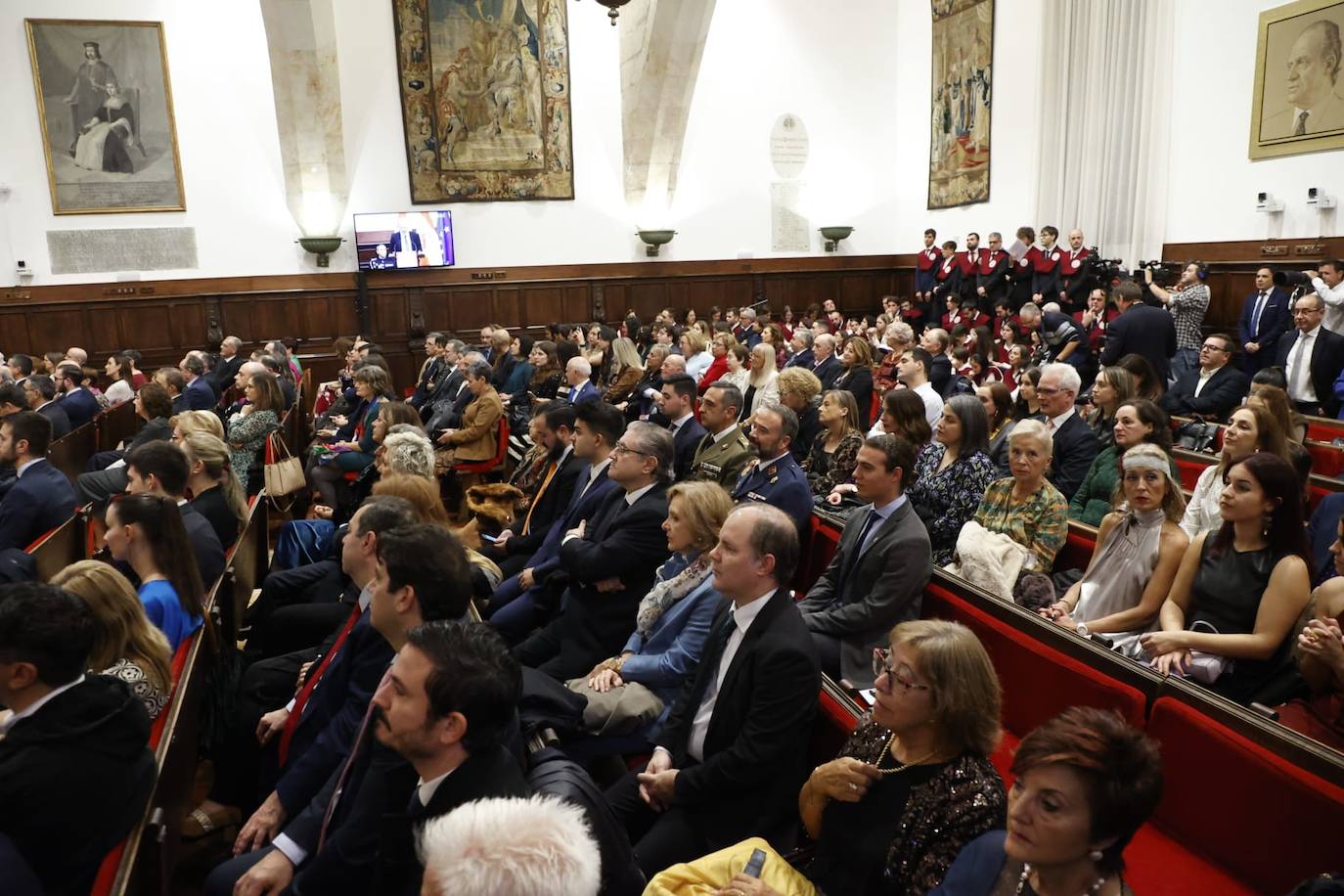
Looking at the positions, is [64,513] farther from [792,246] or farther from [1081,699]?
[792,246]

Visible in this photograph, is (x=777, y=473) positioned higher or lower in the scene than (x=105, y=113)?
lower

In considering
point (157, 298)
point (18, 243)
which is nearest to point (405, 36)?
point (157, 298)

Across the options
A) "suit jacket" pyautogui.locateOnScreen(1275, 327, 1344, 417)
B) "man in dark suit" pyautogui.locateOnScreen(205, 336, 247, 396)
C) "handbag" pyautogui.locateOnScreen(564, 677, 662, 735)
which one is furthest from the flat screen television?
"handbag" pyautogui.locateOnScreen(564, 677, 662, 735)

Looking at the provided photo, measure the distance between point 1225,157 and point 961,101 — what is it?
4.87 m

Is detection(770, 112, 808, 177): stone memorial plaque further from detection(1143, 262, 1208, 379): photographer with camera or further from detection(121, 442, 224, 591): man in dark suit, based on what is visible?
detection(121, 442, 224, 591): man in dark suit

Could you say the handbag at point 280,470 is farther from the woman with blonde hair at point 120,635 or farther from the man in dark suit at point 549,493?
the woman with blonde hair at point 120,635

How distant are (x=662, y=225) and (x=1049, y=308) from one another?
22.8ft

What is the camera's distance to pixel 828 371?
7.49m

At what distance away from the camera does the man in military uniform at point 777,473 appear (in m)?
4.01

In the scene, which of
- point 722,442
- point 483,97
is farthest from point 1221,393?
point 483,97

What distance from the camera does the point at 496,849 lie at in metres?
1.37

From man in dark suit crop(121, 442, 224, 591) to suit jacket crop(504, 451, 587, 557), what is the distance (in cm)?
146

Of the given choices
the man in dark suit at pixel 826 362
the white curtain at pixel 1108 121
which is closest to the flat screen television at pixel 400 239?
the man in dark suit at pixel 826 362

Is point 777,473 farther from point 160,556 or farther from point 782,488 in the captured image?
point 160,556
